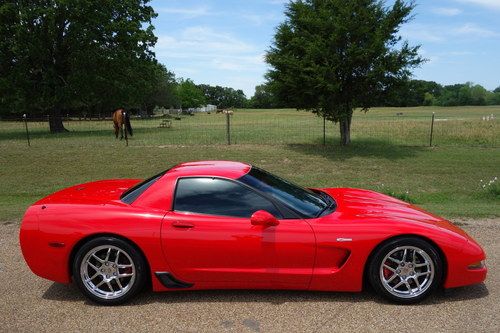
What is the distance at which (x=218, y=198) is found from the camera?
412 cm

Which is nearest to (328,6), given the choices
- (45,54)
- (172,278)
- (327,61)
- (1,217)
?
(327,61)

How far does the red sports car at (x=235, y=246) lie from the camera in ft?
12.8

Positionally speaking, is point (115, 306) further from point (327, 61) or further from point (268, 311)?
point (327, 61)

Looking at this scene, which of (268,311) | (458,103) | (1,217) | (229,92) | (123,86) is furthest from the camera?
(229,92)

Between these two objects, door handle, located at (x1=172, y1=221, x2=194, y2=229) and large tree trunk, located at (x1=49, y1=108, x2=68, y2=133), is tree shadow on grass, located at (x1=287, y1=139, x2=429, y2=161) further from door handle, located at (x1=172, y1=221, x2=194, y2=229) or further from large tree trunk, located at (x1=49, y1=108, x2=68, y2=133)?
large tree trunk, located at (x1=49, y1=108, x2=68, y2=133)

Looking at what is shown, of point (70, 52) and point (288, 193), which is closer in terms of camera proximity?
point (288, 193)

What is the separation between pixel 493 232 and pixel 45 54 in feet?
96.2

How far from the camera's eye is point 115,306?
3.98 meters

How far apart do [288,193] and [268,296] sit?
3.37ft

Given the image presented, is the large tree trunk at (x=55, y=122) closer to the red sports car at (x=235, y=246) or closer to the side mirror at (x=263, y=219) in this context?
the red sports car at (x=235, y=246)

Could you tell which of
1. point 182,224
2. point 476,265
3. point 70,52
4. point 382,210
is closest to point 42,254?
point 182,224

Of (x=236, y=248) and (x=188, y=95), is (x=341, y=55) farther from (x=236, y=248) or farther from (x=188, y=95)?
(x=188, y=95)

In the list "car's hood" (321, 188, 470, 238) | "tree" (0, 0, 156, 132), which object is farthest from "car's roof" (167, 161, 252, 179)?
"tree" (0, 0, 156, 132)

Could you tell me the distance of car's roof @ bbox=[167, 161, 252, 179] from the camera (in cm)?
428
